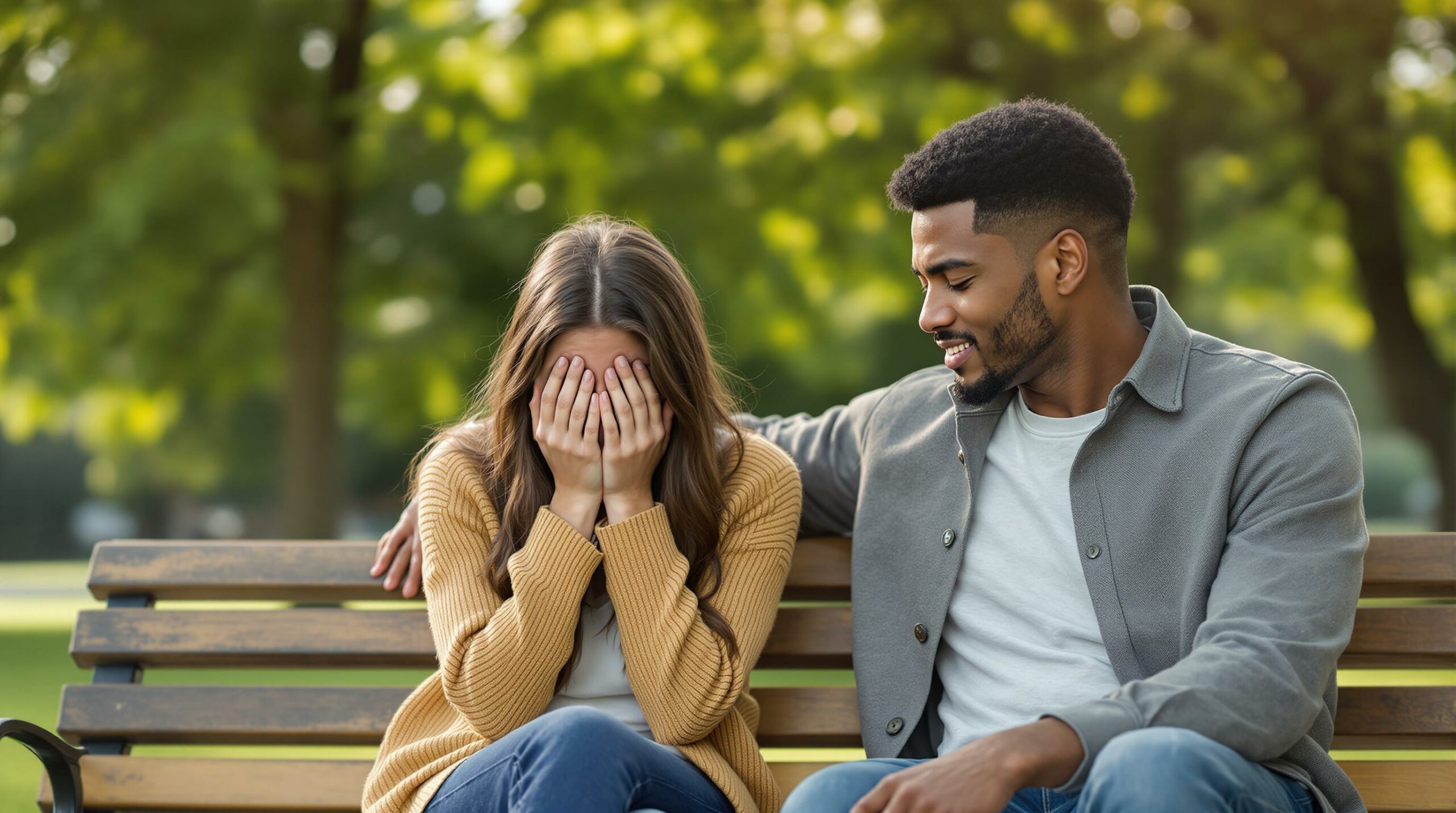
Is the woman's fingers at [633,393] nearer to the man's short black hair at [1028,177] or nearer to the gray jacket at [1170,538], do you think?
the gray jacket at [1170,538]

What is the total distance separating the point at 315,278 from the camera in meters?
10.6

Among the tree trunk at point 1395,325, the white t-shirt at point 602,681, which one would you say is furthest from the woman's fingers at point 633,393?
the tree trunk at point 1395,325

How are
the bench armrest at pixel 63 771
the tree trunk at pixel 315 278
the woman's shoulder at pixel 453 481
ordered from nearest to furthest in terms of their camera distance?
1. the woman's shoulder at pixel 453 481
2. the bench armrest at pixel 63 771
3. the tree trunk at pixel 315 278

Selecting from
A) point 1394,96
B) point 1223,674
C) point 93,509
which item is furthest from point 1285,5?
point 93,509

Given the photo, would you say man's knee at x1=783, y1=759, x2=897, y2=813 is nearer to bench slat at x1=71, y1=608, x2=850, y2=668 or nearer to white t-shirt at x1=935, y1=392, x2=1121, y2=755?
white t-shirt at x1=935, y1=392, x2=1121, y2=755

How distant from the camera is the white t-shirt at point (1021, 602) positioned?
10.1 feet

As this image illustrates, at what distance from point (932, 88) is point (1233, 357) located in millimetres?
8331

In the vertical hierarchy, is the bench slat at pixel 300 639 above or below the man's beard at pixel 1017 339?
below

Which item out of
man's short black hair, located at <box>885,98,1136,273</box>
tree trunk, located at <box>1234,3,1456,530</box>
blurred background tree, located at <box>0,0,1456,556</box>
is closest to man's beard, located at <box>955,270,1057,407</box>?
man's short black hair, located at <box>885,98,1136,273</box>

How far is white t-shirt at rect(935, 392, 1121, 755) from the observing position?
121 inches

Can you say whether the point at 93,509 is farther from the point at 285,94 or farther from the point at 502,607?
the point at 502,607

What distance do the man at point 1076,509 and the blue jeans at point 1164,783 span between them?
2 centimetres

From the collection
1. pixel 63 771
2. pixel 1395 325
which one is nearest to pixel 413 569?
pixel 63 771

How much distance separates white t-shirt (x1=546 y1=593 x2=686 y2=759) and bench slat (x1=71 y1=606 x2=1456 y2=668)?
0.49 metres
